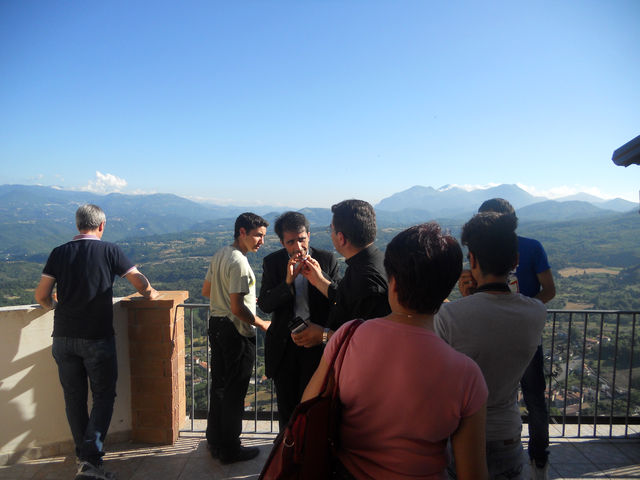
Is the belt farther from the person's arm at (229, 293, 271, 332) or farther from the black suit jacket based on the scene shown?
the person's arm at (229, 293, 271, 332)

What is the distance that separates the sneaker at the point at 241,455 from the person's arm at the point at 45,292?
2.00m

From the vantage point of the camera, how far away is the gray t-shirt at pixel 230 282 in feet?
10.3

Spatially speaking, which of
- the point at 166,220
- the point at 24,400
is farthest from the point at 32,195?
the point at 24,400

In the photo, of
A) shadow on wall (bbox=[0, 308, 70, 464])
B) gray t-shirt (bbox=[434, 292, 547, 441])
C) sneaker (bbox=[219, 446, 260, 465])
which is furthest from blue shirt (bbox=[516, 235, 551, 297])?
shadow on wall (bbox=[0, 308, 70, 464])

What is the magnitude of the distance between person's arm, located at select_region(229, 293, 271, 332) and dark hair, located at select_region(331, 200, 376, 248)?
132cm

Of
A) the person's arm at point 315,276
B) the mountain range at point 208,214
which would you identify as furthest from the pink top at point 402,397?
the mountain range at point 208,214

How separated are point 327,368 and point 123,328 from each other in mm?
3048

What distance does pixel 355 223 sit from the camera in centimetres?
224

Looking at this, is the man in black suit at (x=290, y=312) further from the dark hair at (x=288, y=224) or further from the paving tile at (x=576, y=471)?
the paving tile at (x=576, y=471)

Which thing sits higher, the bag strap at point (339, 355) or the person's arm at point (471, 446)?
the bag strap at point (339, 355)

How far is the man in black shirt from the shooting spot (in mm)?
2057

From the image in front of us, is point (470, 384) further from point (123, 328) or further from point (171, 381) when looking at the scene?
point (123, 328)

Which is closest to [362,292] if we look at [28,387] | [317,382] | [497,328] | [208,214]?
[497,328]

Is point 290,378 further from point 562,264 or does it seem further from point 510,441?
point 562,264
